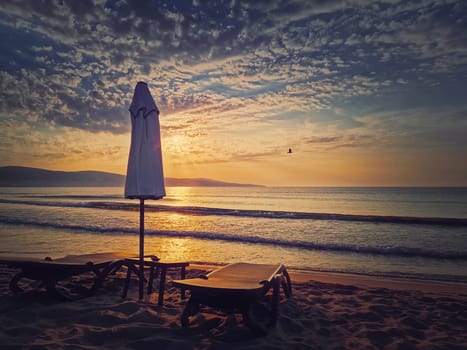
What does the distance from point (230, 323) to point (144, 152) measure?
2.84 metres

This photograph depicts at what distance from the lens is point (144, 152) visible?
507 centimetres

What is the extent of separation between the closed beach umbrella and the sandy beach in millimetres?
1789

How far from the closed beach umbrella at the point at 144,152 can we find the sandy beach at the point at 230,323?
5.87 ft

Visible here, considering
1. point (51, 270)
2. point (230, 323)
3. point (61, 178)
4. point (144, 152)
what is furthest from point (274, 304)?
point (61, 178)

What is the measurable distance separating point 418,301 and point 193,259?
649cm

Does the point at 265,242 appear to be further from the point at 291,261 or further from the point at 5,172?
the point at 5,172

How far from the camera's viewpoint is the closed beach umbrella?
5.02 meters

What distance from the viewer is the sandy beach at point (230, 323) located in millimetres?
3758

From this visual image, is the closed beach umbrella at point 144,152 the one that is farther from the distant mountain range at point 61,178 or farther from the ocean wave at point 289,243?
the distant mountain range at point 61,178

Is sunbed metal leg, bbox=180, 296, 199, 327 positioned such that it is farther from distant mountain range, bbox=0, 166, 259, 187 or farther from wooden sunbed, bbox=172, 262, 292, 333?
distant mountain range, bbox=0, 166, 259, 187

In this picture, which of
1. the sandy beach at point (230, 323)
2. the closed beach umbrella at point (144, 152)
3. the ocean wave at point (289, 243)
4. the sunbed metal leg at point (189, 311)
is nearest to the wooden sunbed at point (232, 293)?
the sunbed metal leg at point (189, 311)

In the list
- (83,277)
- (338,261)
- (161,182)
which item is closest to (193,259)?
(83,277)

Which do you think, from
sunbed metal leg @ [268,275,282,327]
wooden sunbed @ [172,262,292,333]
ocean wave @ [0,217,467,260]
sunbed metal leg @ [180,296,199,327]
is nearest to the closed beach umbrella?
wooden sunbed @ [172,262,292,333]

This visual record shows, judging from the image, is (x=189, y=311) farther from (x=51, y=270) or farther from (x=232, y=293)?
(x=51, y=270)
